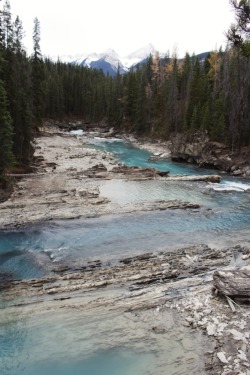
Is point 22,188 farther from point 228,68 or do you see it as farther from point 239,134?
point 228,68

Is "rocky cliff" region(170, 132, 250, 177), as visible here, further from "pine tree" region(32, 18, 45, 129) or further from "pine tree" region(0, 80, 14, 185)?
"pine tree" region(0, 80, 14, 185)

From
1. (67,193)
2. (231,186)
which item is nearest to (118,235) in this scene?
(67,193)

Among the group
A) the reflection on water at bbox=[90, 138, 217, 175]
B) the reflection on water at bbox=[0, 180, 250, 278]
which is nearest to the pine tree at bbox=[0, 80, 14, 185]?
the reflection on water at bbox=[0, 180, 250, 278]

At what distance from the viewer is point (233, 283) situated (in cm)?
1338

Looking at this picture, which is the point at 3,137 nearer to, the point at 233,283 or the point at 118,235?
the point at 118,235

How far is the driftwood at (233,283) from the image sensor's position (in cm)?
1312

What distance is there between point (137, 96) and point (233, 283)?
70.0 m

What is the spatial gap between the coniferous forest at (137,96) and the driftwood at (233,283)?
9.35 meters

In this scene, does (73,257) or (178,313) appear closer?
(178,313)

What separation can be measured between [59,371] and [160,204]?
17714 mm

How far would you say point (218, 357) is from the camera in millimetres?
10438

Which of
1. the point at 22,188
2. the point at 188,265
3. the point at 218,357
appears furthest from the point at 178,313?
the point at 22,188

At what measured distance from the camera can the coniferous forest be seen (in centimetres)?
3281

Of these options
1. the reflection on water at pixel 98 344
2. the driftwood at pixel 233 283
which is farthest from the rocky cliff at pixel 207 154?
the reflection on water at pixel 98 344
